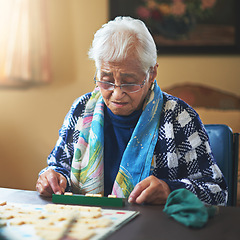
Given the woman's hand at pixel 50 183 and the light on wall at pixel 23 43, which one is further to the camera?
the light on wall at pixel 23 43

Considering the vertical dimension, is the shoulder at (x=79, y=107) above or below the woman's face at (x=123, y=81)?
below

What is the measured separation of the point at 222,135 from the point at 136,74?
508 mm

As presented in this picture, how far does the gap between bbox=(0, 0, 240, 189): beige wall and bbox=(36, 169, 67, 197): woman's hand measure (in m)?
1.89

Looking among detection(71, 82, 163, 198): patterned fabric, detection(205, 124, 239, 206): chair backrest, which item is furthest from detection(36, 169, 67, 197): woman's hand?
detection(205, 124, 239, 206): chair backrest

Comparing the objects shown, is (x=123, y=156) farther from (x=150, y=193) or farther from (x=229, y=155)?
(x=229, y=155)

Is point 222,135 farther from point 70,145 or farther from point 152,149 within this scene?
point 70,145

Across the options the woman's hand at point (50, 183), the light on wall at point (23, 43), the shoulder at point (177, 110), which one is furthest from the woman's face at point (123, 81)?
the light on wall at point (23, 43)

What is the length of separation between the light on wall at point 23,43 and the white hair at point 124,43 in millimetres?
1775

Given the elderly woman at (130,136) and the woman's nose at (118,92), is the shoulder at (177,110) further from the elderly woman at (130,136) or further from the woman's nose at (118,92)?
the woman's nose at (118,92)

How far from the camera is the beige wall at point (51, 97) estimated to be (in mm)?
3229

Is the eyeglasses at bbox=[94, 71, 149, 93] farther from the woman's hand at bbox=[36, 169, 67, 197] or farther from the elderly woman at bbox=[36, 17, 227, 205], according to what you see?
the woman's hand at bbox=[36, 169, 67, 197]

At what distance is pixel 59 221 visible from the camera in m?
0.92

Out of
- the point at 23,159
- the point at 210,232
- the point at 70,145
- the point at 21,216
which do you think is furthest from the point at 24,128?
the point at 210,232

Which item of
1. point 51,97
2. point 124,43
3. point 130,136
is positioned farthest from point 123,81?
point 51,97
